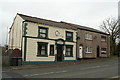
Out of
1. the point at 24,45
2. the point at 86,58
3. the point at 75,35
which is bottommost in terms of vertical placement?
the point at 86,58

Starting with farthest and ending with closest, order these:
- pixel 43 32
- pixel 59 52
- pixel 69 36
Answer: pixel 69 36, pixel 59 52, pixel 43 32

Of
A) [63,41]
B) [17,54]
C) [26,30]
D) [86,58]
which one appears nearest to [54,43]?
[63,41]

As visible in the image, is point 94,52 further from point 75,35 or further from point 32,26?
point 32,26

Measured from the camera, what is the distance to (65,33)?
25172 mm

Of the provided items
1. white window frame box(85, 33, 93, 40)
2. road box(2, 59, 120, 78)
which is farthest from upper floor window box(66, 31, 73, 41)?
road box(2, 59, 120, 78)

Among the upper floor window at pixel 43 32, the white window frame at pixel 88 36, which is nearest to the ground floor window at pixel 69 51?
the upper floor window at pixel 43 32

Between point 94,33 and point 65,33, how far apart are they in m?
8.31

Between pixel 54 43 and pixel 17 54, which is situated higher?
pixel 54 43

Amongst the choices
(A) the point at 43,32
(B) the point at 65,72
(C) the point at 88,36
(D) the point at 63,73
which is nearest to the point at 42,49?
(A) the point at 43,32

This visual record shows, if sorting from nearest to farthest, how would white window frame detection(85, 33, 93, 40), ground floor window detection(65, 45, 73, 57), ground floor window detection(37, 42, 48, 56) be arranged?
ground floor window detection(37, 42, 48, 56) < ground floor window detection(65, 45, 73, 57) < white window frame detection(85, 33, 93, 40)

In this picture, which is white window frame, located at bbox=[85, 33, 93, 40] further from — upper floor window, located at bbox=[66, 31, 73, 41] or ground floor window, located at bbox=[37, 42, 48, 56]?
ground floor window, located at bbox=[37, 42, 48, 56]

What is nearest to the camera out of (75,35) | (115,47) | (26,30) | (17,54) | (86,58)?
(17,54)

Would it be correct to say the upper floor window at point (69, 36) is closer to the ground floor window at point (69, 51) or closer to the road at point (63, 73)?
the ground floor window at point (69, 51)

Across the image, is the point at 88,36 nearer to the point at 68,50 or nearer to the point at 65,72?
the point at 68,50
